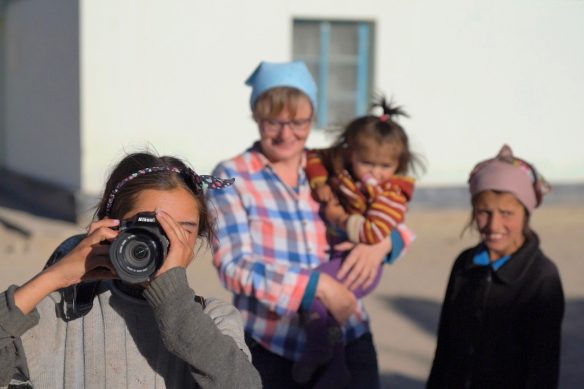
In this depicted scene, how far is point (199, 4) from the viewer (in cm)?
938

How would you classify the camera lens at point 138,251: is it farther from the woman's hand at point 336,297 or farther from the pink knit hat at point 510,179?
the pink knit hat at point 510,179

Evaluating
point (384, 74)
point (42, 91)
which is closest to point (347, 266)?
point (384, 74)

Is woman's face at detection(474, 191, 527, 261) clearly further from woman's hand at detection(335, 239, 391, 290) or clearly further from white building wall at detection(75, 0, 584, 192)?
white building wall at detection(75, 0, 584, 192)

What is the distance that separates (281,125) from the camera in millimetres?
2906

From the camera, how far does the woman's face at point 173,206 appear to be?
1.97 meters

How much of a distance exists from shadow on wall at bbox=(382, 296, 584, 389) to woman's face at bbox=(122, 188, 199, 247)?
10.9ft

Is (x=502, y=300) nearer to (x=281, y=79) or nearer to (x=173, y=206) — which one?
(x=281, y=79)

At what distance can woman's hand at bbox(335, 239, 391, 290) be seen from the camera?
2920 mm

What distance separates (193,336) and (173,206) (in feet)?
1.00

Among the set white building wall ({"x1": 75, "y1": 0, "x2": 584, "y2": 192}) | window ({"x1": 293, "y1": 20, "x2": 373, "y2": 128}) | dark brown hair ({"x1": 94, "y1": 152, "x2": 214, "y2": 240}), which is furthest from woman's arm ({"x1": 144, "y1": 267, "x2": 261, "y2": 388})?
window ({"x1": 293, "y1": 20, "x2": 373, "y2": 128})

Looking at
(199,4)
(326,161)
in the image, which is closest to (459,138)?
(199,4)

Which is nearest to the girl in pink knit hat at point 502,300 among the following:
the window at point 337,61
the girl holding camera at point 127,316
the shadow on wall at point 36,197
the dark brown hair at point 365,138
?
the dark brown hair at point 365,138

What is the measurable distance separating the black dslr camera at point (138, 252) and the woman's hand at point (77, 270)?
49 mm

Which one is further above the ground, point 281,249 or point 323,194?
point 323,194
